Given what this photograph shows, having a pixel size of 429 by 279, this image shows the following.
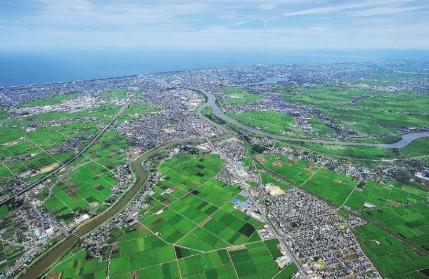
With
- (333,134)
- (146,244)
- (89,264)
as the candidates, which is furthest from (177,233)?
(333,134)

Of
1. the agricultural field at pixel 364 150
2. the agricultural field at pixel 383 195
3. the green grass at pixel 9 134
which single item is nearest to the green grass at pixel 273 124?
the agricultural field at pixel 364 150

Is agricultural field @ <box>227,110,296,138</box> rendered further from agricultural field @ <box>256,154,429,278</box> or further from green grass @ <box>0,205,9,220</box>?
green grass @ <box>0,205,9,220</box>

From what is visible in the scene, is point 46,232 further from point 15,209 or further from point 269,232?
point 269,232

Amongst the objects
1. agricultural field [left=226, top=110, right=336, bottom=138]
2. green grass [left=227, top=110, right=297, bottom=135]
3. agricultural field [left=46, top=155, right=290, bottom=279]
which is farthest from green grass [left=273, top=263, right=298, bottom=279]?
green grass [left=227, top=110, right=297, bottom=135]

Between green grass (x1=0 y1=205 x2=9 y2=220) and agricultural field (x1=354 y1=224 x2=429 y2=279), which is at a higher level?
green grass (x1=0 y1=205 x2=9 y2=220)

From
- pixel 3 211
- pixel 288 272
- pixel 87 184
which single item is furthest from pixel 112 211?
pixel 288 272

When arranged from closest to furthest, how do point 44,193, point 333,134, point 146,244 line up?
point 146,244, point 44,193, point 333,134
